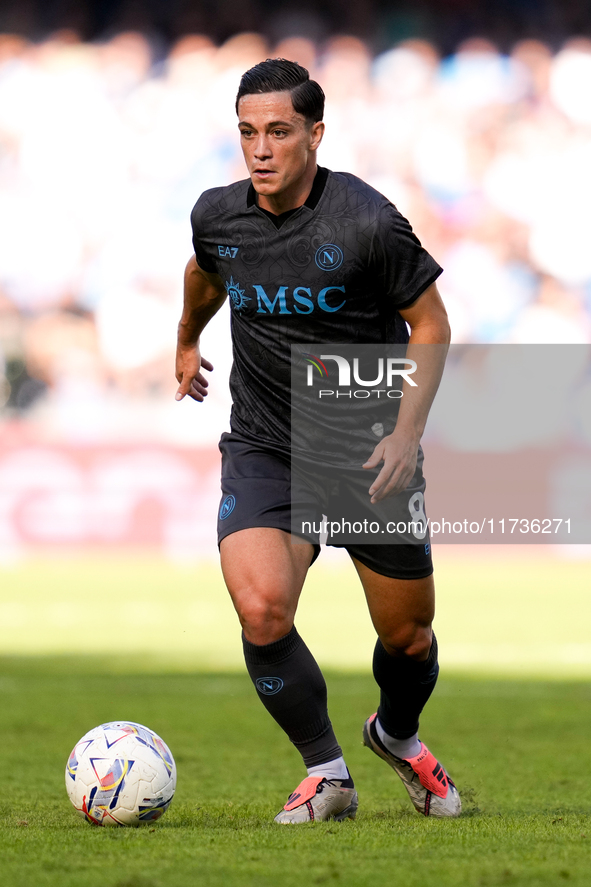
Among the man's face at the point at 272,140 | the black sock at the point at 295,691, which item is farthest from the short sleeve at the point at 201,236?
the black sock at the point at 295,691

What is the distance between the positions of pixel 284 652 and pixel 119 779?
59 cm

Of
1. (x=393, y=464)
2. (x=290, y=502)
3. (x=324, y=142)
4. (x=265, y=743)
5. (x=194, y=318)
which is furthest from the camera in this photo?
(x=324, y=142)

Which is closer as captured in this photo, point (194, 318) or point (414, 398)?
point (414, 398)

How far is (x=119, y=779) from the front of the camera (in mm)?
3422

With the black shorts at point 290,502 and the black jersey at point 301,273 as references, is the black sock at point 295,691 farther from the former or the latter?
the black jersey at point 301,273

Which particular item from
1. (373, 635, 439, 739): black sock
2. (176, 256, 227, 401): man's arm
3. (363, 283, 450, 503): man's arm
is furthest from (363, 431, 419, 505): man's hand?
(176, 256, 227, 401): man's arm

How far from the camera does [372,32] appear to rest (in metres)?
21.7

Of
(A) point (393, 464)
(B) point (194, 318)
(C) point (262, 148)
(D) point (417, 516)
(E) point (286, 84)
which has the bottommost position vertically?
(D) point (417, 516)

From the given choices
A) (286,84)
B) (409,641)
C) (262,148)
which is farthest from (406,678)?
(286,84)

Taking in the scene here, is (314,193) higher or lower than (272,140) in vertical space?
lower

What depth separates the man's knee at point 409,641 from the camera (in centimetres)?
381

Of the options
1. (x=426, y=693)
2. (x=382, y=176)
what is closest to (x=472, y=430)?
(x=382, y=176)

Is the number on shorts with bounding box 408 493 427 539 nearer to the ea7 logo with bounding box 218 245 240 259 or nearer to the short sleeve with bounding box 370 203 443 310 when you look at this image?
the short sleeve with bounding box 370 203 443 310

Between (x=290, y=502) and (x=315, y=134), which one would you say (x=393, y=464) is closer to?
(x=290, y=502)
